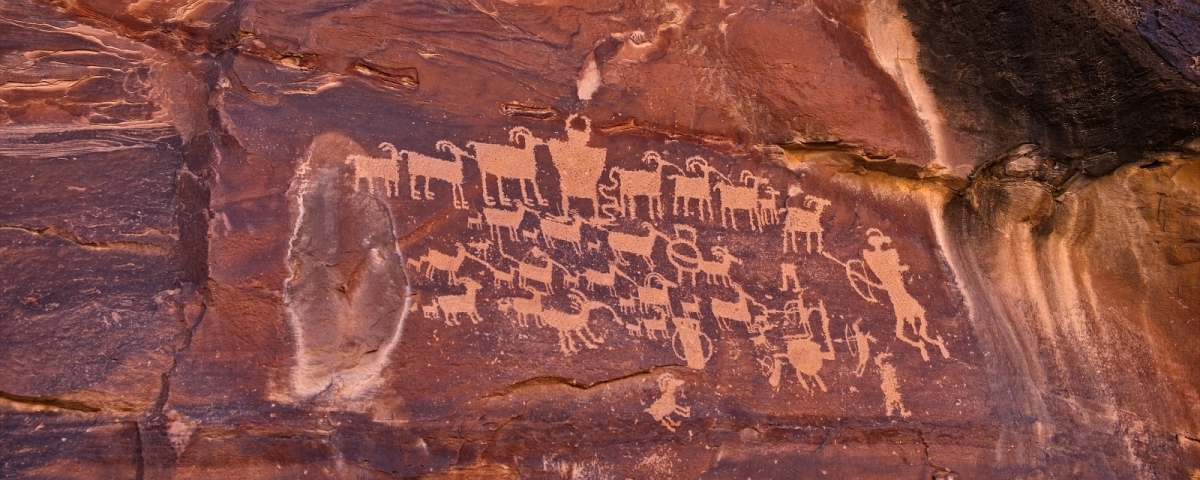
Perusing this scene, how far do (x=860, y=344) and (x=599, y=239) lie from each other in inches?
55.8

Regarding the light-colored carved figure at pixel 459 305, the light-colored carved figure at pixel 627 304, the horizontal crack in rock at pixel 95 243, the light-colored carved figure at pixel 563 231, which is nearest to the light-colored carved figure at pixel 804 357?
the light-colored carved figure at pixel 627 304

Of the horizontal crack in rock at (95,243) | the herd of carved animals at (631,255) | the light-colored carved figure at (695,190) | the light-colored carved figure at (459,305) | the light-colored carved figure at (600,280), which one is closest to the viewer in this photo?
the horizontal crack in rock at (95,243)

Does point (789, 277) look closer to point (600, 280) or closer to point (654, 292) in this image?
point (654, 292)

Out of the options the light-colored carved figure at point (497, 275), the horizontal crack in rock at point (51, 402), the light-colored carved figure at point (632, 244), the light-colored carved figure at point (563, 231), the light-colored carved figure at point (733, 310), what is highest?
the light-colored carved figure at point (563, 231)

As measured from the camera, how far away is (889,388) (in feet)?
12.9

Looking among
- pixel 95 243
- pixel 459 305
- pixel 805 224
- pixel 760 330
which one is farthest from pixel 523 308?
pixel 95 243

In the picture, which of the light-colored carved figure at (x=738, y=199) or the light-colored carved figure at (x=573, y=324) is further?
the light-colored carved figure at (x=738, y=199)

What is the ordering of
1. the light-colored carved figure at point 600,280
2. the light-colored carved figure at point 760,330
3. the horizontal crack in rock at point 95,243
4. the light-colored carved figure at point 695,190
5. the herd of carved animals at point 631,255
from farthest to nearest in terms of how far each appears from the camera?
the light-colored carved figure at point 695,190 → the light-colored carved figure at point 760,330 → the light-colored carved figure at point 600,280 → the herd of carved animals at point 631,255 → the horizontal crack in rock at point 95,243

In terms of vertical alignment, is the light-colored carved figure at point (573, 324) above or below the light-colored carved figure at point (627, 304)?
below

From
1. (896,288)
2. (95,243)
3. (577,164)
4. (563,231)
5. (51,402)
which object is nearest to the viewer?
(51,402)

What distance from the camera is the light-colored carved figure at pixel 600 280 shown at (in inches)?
148

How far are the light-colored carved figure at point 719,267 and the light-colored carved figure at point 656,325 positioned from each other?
312 mm

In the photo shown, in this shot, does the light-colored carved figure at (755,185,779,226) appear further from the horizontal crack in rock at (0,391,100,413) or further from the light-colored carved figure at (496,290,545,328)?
the horizontal crack in rock at (0,391,100,413)

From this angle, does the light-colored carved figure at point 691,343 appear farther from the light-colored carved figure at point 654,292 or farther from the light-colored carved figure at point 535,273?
the light-colored carved figure at point 535,273
